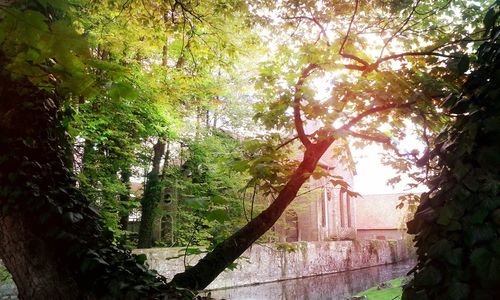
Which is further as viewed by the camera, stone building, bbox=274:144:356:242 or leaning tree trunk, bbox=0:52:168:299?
stone building, bbox=274:144:356:242

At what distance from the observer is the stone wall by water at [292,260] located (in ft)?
40.8

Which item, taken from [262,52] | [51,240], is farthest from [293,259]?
[51,240]

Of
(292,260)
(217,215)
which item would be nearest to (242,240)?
(217,215)

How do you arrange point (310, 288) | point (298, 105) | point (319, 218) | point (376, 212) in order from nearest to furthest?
point (298, 105) < point (310, 288) < point (319, 218) < point (376, 212)

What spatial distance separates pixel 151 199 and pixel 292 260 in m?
6.94

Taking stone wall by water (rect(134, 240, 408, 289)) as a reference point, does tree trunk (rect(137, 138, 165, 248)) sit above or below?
above

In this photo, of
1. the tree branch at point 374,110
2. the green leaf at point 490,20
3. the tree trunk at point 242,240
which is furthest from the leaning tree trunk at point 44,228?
the tree branch at point 374,110

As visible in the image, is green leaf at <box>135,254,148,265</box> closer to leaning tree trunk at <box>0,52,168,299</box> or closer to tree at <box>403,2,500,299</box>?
leaning tree trunk at <box>0,52,168,299</box>

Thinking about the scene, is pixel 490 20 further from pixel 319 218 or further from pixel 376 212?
pixel 376 212

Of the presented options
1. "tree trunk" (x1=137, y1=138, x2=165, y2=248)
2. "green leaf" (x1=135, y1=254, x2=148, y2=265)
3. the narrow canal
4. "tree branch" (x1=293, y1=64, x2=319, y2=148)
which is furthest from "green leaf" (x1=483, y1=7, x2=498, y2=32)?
"tree trunk" (x1=137, y1=138, x2=165, y2=248)

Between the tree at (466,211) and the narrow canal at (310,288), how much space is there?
11500 mm

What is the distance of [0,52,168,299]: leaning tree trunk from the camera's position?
81.5 inches

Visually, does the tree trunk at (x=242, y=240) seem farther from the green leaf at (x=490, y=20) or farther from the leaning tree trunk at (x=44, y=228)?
the green leaf at (x=490, y=20)

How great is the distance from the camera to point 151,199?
612 inches
